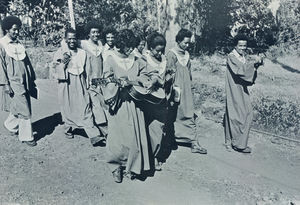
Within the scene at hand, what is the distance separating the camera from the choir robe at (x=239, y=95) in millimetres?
5906

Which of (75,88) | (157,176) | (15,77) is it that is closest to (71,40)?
(75,88)

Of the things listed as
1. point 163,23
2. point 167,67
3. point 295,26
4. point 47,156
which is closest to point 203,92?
A: point 163,23

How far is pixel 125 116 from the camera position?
5055 mm

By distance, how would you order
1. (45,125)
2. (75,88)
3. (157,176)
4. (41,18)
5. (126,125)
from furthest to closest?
1. (41,18)
2. (45,125)
3. (75,88)
4. (157,176)
5. (126,125)

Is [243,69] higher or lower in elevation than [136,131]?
higher

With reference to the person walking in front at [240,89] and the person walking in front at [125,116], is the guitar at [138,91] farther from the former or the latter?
the person walking in front at [240,89]

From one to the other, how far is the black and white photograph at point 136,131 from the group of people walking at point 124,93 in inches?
0.7

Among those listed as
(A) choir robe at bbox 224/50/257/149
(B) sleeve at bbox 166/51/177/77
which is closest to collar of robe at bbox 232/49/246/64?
(A) choir robe at bbox 224/50/257/149

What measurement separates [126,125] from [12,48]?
2.68 metres

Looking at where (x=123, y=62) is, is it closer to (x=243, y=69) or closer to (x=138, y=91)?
(x=138, y=91)

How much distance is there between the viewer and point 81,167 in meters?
5.88

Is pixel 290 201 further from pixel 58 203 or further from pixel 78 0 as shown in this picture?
pixel 78 0

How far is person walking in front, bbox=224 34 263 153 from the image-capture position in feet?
19.4

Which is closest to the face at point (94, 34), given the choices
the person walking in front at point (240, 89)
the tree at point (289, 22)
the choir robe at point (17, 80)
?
the choir robe at point (17, 80)
